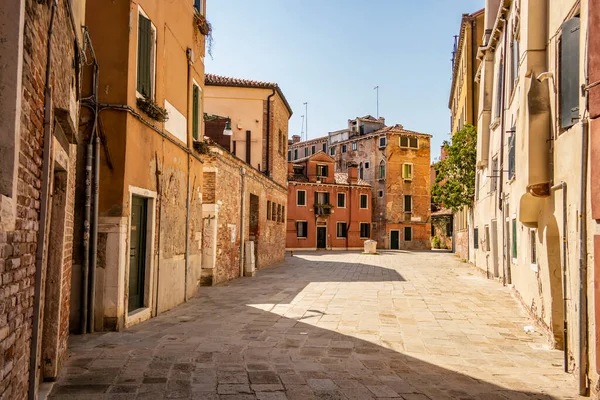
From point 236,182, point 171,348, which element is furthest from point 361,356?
point 236,182

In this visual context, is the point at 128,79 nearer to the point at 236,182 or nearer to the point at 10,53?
the point at 10,53

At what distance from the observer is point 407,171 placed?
144 feet

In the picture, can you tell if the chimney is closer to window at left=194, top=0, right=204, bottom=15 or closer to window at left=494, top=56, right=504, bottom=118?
window at left=494, top=56, right=504, bottom=118

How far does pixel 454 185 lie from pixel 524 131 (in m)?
14.5

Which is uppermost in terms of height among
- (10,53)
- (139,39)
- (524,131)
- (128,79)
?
(139,39)

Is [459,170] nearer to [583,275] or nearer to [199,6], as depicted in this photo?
[199,6]

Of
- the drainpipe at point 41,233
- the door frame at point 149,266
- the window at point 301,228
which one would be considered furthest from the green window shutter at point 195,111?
the window at point 301,228

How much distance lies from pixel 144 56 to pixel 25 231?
5394 millimetres

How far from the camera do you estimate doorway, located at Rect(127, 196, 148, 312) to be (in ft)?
26.3

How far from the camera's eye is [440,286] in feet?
46.2

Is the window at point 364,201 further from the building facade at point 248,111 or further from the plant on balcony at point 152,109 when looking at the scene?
the plant on balcony at point 152,109

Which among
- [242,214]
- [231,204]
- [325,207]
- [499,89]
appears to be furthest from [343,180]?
[499,89]

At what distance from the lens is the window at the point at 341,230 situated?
4144cm

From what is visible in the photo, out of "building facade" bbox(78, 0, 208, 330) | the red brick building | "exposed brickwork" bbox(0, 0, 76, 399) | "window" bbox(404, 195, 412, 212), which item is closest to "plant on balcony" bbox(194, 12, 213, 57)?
"building facade" bbox(78, 0, 208, 330)
